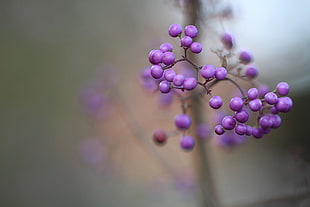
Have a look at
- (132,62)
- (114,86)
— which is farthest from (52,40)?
(114,86)

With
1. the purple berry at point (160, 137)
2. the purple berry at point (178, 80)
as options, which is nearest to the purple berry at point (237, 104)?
the purple berry at point (178, 80)

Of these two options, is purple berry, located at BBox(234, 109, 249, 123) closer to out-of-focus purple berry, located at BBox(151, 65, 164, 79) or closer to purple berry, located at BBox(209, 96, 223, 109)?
purple berry, located at BBox(209, 96, 223, 109)

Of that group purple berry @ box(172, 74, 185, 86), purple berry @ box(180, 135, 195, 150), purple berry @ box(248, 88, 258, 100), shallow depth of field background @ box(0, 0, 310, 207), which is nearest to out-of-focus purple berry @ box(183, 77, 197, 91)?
purple berry @ box(172, 74, 185, 86)

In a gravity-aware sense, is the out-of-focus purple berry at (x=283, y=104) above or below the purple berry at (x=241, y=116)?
above

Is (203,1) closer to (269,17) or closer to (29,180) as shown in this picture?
(269,17)

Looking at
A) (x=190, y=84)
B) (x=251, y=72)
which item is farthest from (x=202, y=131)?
(x=190, y=84)

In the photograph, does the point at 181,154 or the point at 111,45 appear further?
the point at 111,45

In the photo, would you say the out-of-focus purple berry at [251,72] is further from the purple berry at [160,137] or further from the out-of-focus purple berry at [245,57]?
the purple berry at [160,137]
